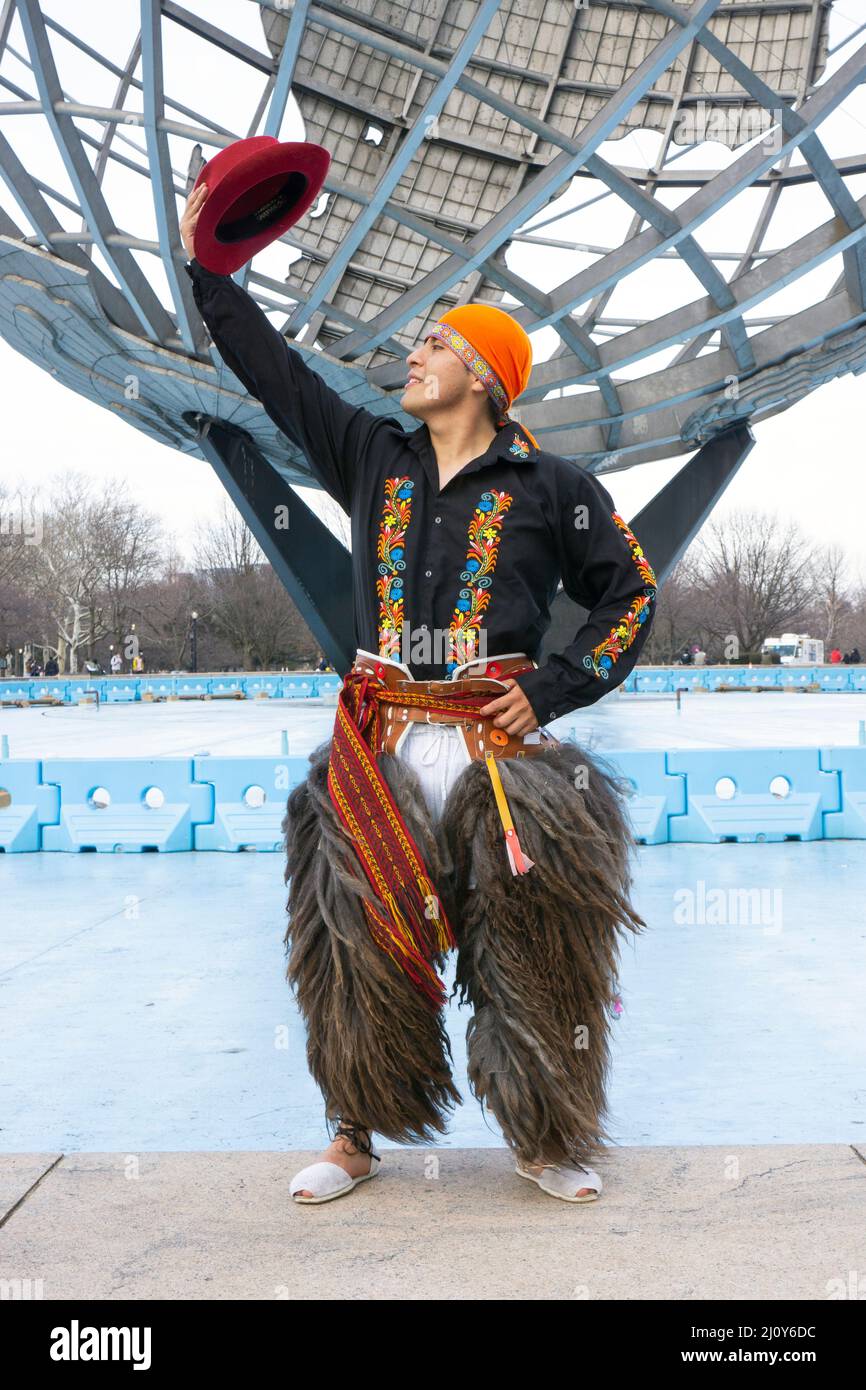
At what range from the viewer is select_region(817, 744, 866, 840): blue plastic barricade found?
10.2 m

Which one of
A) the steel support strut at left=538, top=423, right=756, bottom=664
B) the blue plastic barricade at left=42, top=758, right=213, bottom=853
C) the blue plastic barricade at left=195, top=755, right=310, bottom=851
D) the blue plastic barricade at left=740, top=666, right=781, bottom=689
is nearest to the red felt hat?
the blue plastic barricade at left=195, top=755, right=310, bottom=851

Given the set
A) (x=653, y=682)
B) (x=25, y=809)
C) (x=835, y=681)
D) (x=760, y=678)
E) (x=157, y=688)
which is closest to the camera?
(x=25, y=809)

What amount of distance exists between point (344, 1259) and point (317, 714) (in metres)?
28.3

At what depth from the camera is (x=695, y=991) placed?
568 centimetres

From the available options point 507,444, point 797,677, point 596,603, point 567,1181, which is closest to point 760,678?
point 797,677

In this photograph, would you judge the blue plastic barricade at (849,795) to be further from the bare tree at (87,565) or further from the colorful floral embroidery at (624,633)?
the bare tree at (87,565)

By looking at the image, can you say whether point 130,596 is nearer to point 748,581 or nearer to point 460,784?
point 748,581

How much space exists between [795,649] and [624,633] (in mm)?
66319

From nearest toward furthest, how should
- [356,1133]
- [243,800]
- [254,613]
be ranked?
1. [356,1133]
2. [243,800]
3. [254,613]

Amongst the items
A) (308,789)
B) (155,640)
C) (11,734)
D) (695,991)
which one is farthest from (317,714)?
(155,640)

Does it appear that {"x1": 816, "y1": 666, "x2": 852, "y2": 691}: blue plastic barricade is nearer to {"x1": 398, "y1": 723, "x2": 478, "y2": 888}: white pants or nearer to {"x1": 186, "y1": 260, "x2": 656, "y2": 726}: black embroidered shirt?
{"x1": 186, "y1": 260, "x2": 656, "y2": 726}: black embroidered shirt

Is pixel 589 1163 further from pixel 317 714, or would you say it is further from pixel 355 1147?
pixel 317 714

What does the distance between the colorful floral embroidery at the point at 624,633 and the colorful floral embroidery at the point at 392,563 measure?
0.51 metres

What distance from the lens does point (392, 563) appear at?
3064 mm
